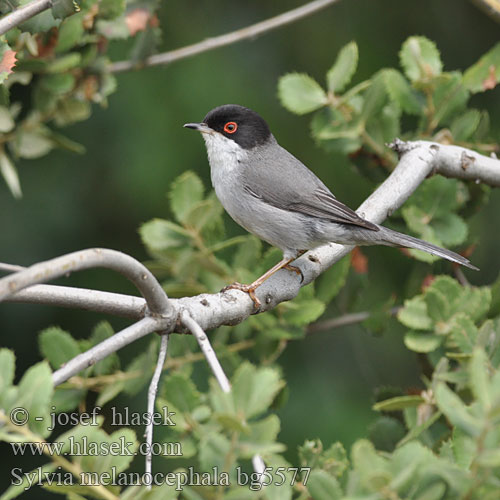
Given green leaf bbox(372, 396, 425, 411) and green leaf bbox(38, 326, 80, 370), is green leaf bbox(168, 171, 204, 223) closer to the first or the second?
green leaf bbox(38, 326, 80, 370)

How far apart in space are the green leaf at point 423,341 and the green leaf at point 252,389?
1.73m

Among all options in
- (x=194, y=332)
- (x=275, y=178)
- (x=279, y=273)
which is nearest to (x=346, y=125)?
(x=275, y=178)

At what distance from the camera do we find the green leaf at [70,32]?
3.58m

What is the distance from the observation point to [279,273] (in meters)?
3.13

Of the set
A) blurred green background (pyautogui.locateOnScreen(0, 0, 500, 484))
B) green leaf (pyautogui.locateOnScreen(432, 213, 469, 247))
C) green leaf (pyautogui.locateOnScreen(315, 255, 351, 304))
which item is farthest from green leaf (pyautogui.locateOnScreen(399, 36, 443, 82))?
blurred green background (pyautogui.locateOnScreen(0, 0, 500, 484))

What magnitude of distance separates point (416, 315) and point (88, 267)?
5.58 feet

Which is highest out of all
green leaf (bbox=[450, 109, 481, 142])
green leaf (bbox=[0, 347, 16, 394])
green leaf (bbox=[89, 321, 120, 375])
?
green leaf (bbox=[450, 109, 481, 142])

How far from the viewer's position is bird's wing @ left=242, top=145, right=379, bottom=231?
12.0ft

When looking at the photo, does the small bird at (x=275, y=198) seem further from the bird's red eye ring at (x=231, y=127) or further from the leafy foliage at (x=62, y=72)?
the leafy foliage at (x=62, y=72)

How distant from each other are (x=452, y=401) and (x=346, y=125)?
8.38ft

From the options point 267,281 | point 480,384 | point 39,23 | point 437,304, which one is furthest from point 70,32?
point 480,384

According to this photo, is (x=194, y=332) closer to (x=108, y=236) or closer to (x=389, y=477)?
(x=389, y=477)

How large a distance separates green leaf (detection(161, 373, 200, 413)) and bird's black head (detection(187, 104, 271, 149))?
5.66 ft

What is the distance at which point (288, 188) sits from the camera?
12.3ft
